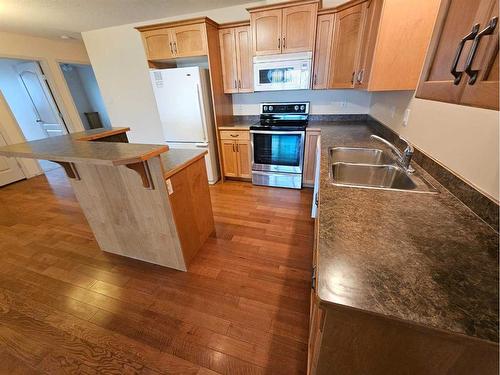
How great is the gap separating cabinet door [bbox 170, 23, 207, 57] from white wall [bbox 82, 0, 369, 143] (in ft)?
1.92

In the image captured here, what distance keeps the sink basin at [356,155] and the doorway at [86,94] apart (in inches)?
252

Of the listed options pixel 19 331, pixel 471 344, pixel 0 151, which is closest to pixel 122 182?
pixel 0 151

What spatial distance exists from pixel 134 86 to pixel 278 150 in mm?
2950

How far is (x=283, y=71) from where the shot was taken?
2.61 m

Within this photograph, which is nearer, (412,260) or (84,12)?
(412,260)

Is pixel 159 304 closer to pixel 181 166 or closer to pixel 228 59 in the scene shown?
pixel 181 166

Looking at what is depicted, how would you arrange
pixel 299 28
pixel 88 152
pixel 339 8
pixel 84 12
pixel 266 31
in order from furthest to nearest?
pixel 84 12
pixel 266 31
pixel 299 28
pixel 339 8
pixel 88 152

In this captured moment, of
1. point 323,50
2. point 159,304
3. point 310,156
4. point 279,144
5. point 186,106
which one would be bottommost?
point 159,304

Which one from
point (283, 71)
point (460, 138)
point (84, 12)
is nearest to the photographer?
point (460, 138)

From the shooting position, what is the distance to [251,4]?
8.96 feet

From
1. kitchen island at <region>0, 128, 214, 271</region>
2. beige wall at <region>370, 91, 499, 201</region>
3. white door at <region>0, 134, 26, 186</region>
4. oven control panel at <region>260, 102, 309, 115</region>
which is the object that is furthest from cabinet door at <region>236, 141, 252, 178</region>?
white door at <region>0, 134, 26, 186</region>

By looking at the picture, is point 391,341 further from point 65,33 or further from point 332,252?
point 65,33

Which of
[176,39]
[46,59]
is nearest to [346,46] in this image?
[176,39]

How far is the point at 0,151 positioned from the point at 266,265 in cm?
211
